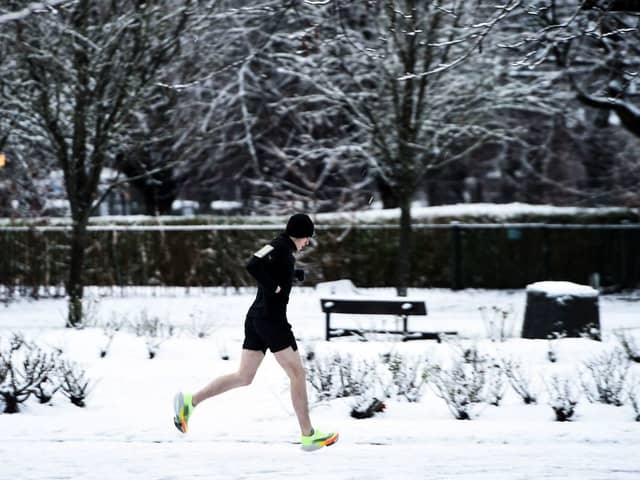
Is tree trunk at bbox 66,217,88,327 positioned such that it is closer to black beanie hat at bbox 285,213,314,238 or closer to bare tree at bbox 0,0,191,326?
bare tree at bbox 0,0,191,326

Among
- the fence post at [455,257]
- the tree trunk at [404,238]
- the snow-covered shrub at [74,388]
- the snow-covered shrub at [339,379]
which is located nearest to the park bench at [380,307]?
the snow-covered shrub at [339,379]

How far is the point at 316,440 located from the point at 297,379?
17.8 inches

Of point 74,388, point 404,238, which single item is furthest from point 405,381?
point 404,238

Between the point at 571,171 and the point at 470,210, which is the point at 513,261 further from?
the point at 571,171

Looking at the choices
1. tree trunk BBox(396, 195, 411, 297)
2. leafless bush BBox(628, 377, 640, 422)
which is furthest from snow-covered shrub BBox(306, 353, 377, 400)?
tree trunk BBox(396, 195, 411, 297)

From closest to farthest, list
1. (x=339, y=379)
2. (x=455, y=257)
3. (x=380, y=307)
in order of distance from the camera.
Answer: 1. (x=339, y=379)
2. (x=380, y=307)
3. (x=455, y=257)

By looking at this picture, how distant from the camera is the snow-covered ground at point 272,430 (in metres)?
6.01

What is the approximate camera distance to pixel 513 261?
19.0 metres

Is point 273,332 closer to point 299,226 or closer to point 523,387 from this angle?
point 299,226

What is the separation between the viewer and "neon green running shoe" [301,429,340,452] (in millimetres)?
6355

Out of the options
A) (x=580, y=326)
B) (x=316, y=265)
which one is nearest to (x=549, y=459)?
(x=580, y=326)

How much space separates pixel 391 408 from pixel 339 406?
440 millimetres

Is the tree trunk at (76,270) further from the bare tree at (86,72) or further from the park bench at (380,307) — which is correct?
the park bench at (380,307)

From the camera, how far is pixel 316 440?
6.36m
